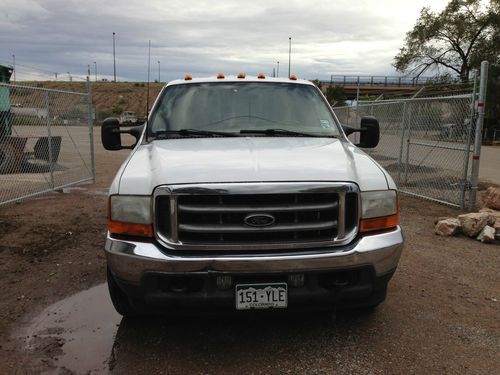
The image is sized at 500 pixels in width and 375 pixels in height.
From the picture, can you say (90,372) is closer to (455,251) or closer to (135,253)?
(135,253)

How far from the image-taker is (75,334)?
140 inches

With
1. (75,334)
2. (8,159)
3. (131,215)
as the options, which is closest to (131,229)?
(131,215)

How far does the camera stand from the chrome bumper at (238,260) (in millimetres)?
2898

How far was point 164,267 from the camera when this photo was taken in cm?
289

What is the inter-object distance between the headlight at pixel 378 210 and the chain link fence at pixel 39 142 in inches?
270

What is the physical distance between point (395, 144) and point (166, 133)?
25.9 ft

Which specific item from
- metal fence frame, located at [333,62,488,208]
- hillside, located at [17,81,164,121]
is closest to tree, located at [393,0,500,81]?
metal fence frame, located at [333,62,488,208]

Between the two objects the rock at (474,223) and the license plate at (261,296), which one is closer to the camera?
the license plate at (261,296)

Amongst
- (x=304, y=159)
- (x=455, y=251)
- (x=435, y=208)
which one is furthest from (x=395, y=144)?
(x=304, y=159)

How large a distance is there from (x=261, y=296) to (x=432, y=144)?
716 centimetres

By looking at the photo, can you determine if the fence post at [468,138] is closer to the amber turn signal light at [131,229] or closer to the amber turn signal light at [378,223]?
the amber turn signal light at [378,223]

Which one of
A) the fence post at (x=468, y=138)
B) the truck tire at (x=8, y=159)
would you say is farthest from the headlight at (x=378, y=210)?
the truck tire at (x=8, y=159)

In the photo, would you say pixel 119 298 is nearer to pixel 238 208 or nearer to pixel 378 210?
pixel 238 208

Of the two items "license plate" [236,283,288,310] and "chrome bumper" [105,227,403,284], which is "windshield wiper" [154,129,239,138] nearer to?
"chrome bumper" [105,227,403,284]
